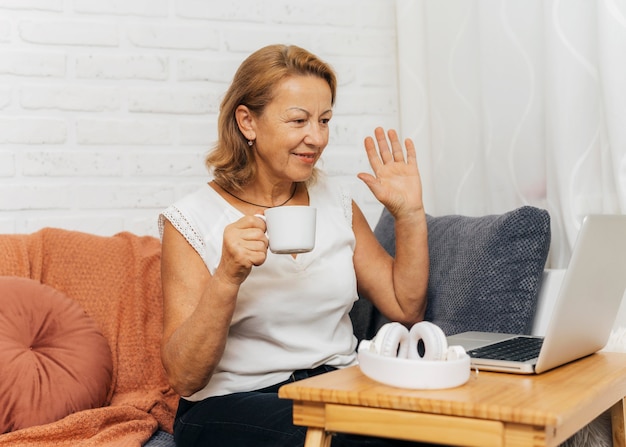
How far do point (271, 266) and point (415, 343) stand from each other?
52 centimetres

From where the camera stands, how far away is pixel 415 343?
107 centimetres

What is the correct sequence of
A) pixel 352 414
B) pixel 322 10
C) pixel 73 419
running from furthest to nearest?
pixel 322 10
pixel 73 419
pixel 352 414

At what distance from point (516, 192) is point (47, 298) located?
1043 millimetres

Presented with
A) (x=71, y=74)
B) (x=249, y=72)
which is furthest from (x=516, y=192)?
(x=71, y=74)

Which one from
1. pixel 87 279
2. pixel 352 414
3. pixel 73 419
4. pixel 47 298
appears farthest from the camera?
pixel 87 279

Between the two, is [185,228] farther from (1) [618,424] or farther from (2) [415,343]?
(1) [618,424]

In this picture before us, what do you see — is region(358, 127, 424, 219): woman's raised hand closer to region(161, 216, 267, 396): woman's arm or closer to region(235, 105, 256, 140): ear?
region(235, 105, 256, 140): ear

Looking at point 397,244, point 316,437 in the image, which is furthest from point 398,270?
point 316,437

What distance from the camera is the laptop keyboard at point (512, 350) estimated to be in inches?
46.5

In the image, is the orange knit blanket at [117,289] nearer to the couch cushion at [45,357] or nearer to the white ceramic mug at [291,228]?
the couch cushion at [45,357]

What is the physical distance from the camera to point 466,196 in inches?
77.0

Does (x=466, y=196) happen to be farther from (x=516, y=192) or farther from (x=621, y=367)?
(x=621, y=367)

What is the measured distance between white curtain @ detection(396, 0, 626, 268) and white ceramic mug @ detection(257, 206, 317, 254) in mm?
610

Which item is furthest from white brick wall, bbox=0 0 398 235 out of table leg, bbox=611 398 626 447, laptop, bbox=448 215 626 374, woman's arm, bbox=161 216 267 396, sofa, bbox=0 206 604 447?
table leg, bbox=611 398 626 447
